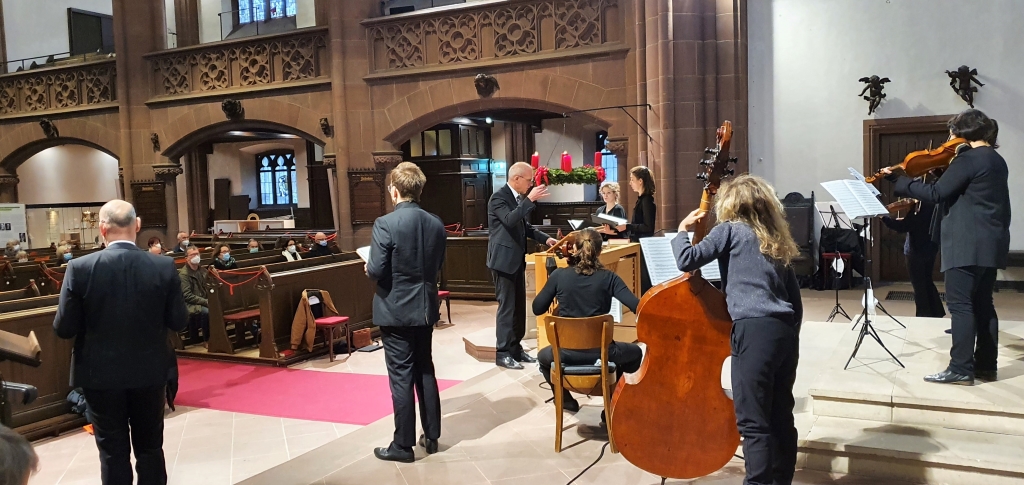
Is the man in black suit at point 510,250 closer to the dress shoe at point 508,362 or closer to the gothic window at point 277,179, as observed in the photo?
the dress shoe at point 508,362

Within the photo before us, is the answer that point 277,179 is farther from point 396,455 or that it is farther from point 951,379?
point 951,379

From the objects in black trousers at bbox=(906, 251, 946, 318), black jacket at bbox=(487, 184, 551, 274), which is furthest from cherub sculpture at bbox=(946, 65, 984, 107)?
black jacket at bbox=(487, 184, 551, 274)

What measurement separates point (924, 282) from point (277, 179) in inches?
699

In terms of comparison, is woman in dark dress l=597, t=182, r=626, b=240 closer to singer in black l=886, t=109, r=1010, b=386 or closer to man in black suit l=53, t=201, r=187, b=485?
singer in black l=886, t=109, r=1010, b=386

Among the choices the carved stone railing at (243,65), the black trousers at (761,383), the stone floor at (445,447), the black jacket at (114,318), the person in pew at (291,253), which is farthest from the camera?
the carved stone railing at (243,65)

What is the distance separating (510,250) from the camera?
605cm

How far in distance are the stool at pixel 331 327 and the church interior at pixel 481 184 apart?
90mm

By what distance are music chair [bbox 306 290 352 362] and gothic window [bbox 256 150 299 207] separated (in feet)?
42.5

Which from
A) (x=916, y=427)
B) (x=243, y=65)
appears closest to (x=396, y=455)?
(x=916, y=427)

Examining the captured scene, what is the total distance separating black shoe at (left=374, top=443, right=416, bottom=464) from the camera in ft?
14.0

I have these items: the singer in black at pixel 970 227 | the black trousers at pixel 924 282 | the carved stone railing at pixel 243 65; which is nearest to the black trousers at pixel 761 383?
the singer in black at pixel 970 227

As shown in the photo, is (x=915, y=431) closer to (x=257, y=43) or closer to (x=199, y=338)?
(x=199, y=338)

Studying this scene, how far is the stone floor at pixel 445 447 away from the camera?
4.04 metres

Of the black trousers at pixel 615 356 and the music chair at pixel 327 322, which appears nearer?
the black trousers at pixel 615 356
